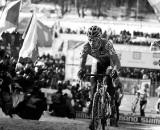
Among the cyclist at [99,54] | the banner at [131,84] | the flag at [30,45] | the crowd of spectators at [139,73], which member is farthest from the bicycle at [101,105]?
the crowd of spectators at [139,73]

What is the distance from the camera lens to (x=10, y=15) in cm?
1550

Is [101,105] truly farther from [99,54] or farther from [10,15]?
[10,15]

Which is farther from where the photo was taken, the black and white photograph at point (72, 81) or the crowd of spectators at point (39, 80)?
the crowd of spectators at point (39, 80)

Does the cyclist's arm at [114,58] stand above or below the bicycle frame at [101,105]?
above

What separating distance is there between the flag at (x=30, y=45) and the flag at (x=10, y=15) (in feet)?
2.78

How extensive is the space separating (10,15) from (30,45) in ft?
3.91

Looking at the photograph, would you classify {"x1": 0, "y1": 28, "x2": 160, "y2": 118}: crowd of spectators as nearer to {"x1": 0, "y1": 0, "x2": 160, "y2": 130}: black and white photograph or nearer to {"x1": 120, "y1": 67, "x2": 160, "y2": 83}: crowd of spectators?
{"x1": 0, "y1": 0, "x2": 160, "y2": 130}: black and white photograph

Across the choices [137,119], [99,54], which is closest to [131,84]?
[137,119]

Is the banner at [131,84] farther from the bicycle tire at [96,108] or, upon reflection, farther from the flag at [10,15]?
the bicycle tire at [96,108]

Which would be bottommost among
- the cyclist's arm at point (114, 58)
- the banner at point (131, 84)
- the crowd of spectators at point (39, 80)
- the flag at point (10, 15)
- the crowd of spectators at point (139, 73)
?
the crowd of spectators at point (139, 73)

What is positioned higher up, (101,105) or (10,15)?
(101,105)

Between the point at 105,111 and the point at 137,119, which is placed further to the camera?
the point at 137,119

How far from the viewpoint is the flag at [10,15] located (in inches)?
602

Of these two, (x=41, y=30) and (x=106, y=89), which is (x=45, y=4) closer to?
(x=41, y=30)
